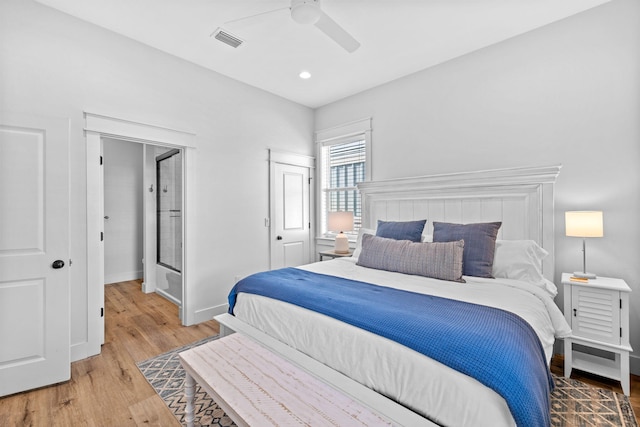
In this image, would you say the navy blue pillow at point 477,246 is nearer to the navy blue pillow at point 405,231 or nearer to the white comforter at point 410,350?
the white comforter at point 410,350

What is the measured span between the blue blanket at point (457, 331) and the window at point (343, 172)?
2.40 meters

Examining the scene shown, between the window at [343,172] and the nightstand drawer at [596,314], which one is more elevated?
the window at [343,172]

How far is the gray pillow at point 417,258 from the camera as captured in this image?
223cm

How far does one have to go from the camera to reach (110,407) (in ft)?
6.42

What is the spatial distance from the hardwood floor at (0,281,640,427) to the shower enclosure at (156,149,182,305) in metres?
0.84

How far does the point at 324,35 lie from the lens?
2.79 meters

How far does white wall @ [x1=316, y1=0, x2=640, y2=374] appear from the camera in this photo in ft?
7.60

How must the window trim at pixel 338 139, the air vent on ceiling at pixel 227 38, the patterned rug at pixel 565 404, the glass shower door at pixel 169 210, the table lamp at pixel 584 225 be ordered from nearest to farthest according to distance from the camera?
the patterned rug at pixel 565 404
the table lamp at pixel 584 225
the air vent on ceiling at pixel 227 38
the glass shower door at pixel 169 210
the window trim at pixel 338 139

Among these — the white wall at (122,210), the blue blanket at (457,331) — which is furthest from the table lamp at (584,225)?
the white wall at (122,210)

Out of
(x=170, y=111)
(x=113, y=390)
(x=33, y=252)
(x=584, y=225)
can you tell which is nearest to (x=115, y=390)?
(x=113, y=390)

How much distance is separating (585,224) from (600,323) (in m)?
0.72

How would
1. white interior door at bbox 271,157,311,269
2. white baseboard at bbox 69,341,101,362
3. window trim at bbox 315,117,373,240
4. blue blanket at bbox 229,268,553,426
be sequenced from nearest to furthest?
1. blue blanket at bbox 229,268,553,426
2. white baseboard at bbox 69,341,101,362
3. window trim at bbox 315,117,373,240
4. white interior door at bbox 271,157,311,269

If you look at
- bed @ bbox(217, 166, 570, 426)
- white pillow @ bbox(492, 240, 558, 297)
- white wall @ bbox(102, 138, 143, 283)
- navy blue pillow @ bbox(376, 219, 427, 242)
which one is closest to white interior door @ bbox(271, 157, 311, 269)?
bed @ bbox(217, 166, 570, 426)

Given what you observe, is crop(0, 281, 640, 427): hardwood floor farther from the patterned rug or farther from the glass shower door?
the glass shower door
